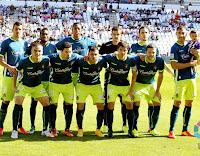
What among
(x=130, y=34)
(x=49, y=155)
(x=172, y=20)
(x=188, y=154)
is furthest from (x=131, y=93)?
(x=172, y=20)

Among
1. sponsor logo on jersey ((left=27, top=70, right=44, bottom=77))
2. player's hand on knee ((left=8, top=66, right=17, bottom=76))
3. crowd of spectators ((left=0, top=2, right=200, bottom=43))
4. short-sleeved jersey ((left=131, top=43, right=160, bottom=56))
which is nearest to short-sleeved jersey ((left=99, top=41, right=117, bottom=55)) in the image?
short-sleeved jersey ((left=131, top=43, right=160, bottom=56))

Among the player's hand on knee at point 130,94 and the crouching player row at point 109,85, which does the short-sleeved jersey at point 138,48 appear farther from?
the player's hand on knee at point 130,94

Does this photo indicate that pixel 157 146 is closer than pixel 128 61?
Yes

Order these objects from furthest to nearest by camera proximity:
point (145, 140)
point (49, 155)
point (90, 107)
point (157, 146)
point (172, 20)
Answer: point (172, 20), point (90, 107), point (145, 140), point (157, 146), point (49, 155)

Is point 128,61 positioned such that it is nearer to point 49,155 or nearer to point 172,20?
point 49,155

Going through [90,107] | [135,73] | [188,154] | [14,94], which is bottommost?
[90,107]

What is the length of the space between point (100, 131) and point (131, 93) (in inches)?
46.9

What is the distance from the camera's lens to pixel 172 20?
1629 inches

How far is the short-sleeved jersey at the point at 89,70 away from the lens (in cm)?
720

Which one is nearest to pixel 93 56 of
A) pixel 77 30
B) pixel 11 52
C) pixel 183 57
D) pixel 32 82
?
pixel 77 30

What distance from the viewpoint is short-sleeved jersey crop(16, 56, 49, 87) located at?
22.7 feet

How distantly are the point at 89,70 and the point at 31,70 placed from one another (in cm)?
133

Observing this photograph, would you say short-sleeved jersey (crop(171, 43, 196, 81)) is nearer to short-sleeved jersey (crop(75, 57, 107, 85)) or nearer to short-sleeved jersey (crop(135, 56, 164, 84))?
short-sleeved jersey (crop(135, 56, 164, 84))

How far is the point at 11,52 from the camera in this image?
736 centimetres
